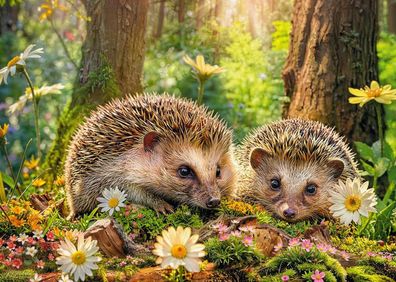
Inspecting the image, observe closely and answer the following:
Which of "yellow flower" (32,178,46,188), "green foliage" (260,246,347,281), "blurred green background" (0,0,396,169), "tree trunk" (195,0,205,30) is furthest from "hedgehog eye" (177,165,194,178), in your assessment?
"tree trunk" (195,0,205,30)

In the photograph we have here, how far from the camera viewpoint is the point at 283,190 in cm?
595

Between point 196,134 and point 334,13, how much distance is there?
313 cm

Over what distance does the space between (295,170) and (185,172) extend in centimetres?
116

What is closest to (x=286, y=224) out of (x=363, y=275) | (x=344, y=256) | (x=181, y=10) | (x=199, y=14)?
(x=344, y=256)

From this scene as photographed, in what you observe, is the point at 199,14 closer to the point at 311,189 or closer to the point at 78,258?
the point at 311,189

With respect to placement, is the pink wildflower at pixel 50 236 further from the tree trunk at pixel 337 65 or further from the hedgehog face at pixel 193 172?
the tree trunk at pixel 337 65

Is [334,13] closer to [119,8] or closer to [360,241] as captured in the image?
[119,8]

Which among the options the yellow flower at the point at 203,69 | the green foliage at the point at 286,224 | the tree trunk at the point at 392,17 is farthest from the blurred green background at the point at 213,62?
the tree trunk at the point at 392,17

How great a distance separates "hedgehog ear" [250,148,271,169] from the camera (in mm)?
6078

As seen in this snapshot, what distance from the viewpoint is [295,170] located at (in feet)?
19.5

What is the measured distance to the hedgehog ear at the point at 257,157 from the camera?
608 centimetres

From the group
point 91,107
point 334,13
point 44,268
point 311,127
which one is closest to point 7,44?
point 91,107

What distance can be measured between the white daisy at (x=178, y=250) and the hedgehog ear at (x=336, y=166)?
8.55 feet

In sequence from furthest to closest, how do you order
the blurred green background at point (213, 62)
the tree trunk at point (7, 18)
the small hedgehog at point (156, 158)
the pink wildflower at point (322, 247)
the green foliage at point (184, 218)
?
the tree trunk at point (7, 18) → the blurred green background at point (213, 62) → the small hedgehog at point (156, 158) → the green foliage at point (184, 218) → the pink wildflower at point (322, 247)
